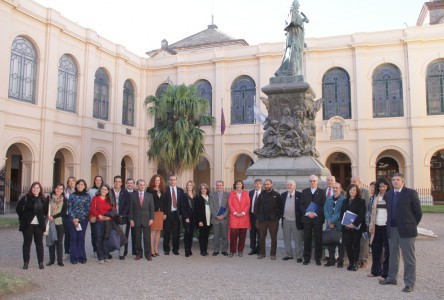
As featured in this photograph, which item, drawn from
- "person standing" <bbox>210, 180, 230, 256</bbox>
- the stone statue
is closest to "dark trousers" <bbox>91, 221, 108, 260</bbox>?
"person standing" <bbox>210, 180, 230, 256</bbox>

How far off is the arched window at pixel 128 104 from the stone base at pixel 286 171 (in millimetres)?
20480

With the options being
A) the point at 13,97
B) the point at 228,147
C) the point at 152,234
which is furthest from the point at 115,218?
the point at 228,147

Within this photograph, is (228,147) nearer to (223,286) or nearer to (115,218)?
(115,218)

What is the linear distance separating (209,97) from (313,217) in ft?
75.1

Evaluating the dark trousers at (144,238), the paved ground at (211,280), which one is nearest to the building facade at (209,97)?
the dark trousers at (144,238)

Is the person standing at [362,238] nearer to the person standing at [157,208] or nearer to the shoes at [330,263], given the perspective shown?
the shoes at [330,263]

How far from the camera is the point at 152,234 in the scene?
29.3ft

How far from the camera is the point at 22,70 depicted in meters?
22.0

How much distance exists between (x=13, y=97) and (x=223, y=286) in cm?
1912

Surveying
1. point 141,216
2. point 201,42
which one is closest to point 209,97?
point 201,42

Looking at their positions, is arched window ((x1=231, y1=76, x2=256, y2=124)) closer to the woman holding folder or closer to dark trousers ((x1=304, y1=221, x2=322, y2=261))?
dark trousers ((x1=304, y1=221, x2=322, y2=261))

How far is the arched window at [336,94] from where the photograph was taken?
27.4 m

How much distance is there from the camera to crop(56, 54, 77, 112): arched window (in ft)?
79.9

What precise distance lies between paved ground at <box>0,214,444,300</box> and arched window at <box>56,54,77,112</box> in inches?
678
